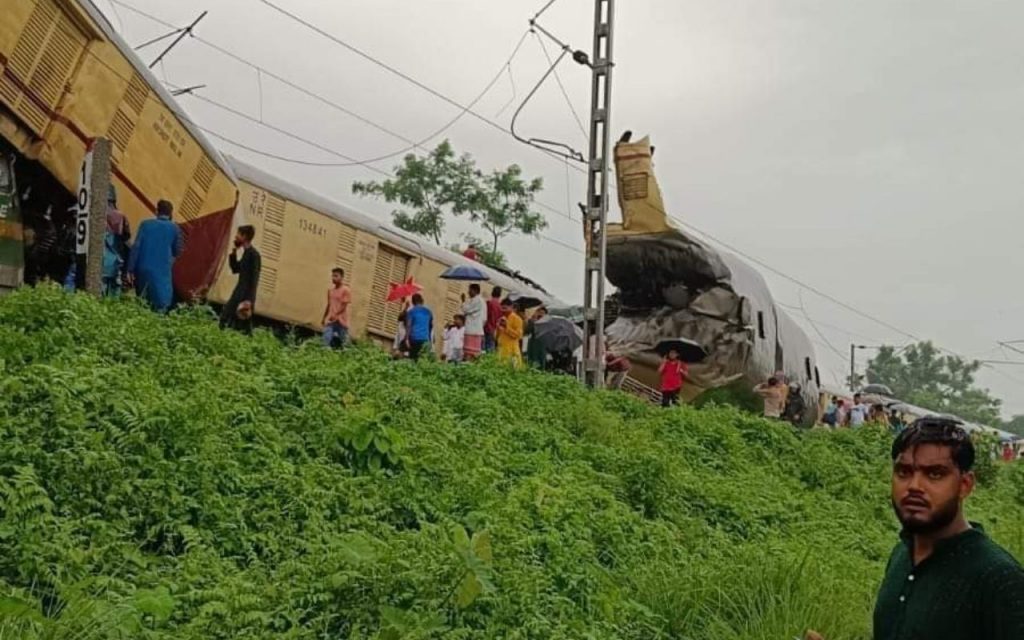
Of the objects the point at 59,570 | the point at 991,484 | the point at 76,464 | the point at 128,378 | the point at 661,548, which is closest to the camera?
the point at 59,570

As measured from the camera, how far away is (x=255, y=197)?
552 inches

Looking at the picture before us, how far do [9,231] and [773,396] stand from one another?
11813 millimetres

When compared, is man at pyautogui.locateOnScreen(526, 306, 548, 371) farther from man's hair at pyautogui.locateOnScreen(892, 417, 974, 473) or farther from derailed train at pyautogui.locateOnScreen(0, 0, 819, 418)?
man's hair at pyautogui.locateOnScreen(892, 417, 974, 473)

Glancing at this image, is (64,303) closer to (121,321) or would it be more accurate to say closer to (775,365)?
(121,321)

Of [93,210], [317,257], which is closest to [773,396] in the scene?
[317,257]

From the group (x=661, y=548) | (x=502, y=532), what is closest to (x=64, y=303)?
(x=502, y=532)

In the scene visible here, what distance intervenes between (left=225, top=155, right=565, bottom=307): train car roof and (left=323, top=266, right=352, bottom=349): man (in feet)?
7.76

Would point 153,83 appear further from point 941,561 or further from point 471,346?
point 941,561

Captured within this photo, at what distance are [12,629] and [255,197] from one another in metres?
10.8

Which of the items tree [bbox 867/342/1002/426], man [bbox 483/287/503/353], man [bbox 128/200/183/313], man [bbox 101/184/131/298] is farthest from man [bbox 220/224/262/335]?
tree [bbox 867/342/1002/426]

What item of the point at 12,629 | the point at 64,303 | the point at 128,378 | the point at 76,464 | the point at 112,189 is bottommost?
the point at 12,629

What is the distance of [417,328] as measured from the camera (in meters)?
13.5

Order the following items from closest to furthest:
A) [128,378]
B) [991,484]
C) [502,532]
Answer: [502,532]
[128,378]
[991,484]

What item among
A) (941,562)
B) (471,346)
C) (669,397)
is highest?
(471,346)
